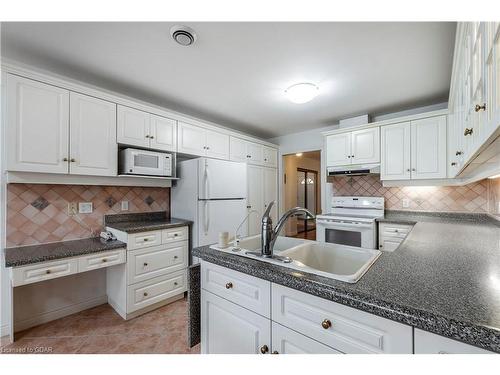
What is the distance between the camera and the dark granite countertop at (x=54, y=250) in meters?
1.74

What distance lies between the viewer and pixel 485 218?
250cm

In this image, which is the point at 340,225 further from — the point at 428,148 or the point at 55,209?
the point at 55,209

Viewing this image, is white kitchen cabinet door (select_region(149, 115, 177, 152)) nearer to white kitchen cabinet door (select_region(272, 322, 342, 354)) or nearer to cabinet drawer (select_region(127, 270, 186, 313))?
cabinet drawer (select_region(127, 270, 186, 313))

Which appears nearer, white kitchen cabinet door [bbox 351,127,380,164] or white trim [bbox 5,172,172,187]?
white trim [bbox 5,172,172,187]

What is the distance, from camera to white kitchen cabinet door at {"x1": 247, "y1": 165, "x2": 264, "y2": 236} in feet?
12.3

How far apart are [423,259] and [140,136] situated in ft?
8.72

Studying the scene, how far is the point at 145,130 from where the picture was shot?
2525 mm

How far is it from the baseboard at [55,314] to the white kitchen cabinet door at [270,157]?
10.1ft

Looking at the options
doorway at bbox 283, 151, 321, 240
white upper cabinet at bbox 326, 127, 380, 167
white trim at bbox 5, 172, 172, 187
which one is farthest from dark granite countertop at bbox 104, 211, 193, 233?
doorway at bbox 283, 151, 321, 240

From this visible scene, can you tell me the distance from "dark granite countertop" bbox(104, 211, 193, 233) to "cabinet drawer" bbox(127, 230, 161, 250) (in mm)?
47

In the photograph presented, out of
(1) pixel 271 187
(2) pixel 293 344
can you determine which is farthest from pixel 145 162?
(1) pixel 271 187

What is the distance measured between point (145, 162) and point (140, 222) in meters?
0.78
